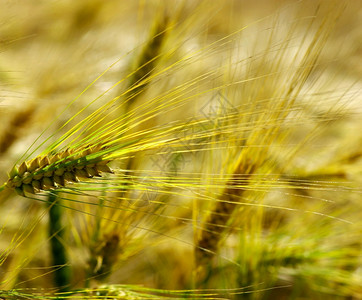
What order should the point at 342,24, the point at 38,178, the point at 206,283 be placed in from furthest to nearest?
the point at 342,24 < the point at 206,283 < the point at 38,178

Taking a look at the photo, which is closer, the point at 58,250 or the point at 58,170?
the point at 58,170

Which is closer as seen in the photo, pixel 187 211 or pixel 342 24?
pixel 187 211

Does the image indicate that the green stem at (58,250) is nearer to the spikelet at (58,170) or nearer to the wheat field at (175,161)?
the wheat field at (175,161)

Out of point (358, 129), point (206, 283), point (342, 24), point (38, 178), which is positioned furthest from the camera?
point (342, 24)

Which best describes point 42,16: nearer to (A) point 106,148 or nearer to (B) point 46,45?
(B) point 46,45

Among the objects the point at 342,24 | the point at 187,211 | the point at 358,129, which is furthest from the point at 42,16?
the point at 342,24

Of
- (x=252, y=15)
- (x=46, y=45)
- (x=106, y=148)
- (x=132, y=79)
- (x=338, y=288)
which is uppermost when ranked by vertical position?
(x=252, y=15)

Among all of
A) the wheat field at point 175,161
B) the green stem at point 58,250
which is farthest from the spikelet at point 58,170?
the green stem at point 58,250

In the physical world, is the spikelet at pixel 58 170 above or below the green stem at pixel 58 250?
above
